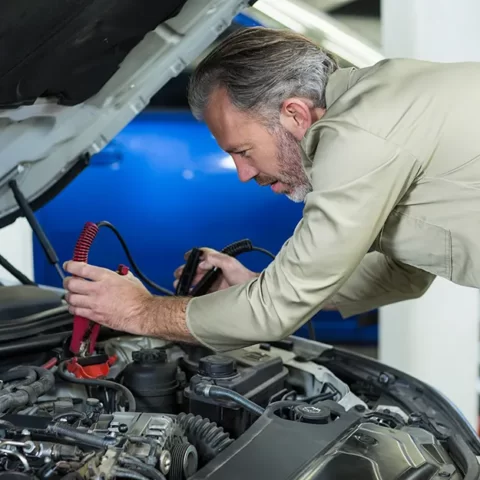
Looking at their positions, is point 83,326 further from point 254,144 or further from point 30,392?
point 254,144

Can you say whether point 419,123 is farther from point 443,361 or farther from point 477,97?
point 443,361

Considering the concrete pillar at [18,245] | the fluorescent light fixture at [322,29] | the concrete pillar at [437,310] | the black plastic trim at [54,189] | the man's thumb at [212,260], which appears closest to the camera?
the man's thumb at [212,260]

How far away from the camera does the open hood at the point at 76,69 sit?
1.25m

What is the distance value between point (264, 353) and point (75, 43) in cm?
80

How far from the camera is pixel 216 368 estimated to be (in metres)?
1.28

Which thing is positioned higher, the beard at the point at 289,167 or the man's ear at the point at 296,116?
the man's ear at the point at 296,116

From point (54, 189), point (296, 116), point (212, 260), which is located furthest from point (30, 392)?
point (54, 189)

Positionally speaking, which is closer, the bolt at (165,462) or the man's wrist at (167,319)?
the bolt at (165,462)

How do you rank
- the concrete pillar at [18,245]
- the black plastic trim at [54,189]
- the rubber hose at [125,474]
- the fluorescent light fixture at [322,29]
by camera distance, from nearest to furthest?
1. the rubber hose at [125,474]
2. the black plastic trim at [54,189]
3. the fluorescent light fixture at [322,29]
4. the concrete pillar at [18,245]

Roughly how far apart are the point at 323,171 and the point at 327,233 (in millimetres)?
111

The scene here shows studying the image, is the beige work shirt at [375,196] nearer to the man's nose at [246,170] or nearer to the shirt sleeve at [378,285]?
the man's nose at [246,170]

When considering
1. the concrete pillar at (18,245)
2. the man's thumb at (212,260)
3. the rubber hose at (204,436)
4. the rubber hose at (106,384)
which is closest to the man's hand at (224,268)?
the man's thumb at (212,260)

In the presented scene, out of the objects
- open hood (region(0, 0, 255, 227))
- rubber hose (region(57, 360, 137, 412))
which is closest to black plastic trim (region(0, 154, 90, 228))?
open hood (region(0, 0, 255, 227))

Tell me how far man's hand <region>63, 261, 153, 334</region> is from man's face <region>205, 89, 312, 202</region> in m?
0.37
